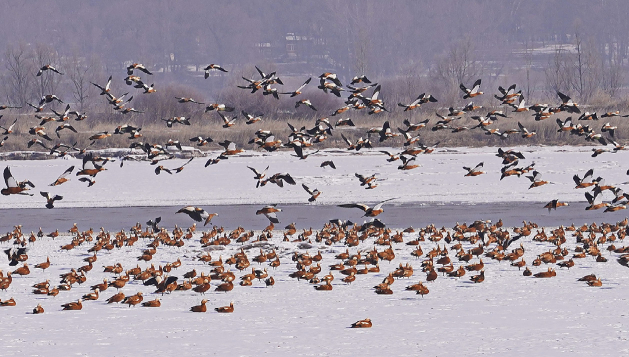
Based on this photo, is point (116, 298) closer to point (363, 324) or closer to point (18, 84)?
point (363, 324)

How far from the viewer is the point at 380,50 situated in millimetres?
159125

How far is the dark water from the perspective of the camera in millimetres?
26828

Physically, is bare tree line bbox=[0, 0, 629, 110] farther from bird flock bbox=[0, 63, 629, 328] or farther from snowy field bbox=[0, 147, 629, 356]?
snowy field bbox=[0, 147, 629, 356]

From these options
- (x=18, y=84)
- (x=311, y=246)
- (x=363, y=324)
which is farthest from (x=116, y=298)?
(x=18, y=84)

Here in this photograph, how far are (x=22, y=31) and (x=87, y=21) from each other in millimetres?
12090

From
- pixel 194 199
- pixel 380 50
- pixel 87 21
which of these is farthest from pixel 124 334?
pixel 87 21

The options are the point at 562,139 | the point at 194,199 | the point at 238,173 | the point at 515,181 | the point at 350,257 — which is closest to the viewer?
the point at 350,257

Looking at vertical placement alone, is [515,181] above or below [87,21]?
below

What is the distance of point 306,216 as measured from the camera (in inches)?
1123

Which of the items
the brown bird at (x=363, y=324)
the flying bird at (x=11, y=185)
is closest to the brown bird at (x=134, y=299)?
the brown bird at (x=363, y=324)

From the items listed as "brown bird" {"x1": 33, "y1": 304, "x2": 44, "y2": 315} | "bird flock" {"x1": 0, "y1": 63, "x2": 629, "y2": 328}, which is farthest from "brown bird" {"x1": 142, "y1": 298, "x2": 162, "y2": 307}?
"brown bird" {"x1": 33, "y1": 304, "x2": 44, "y2": 315}

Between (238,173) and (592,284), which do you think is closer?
(592,284)

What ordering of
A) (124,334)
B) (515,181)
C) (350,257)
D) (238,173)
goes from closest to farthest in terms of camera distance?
(124,334) < (350,257) < (515,181) < (238,173)

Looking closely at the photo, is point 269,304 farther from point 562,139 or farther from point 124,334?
point 562,139
